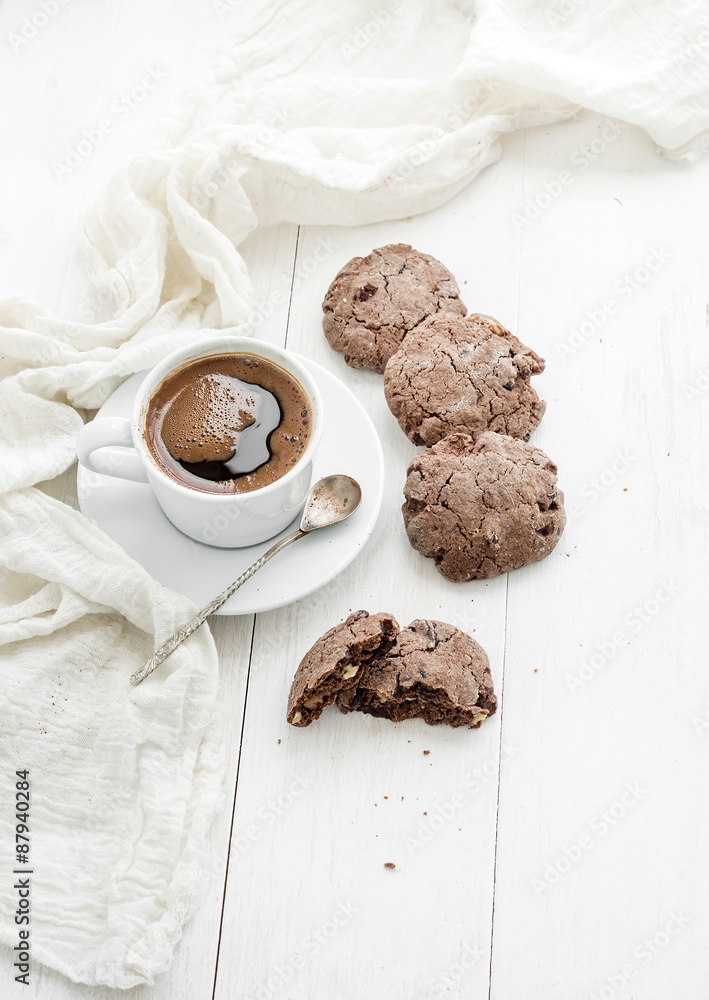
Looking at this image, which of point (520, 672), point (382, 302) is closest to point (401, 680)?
point (520, 672)

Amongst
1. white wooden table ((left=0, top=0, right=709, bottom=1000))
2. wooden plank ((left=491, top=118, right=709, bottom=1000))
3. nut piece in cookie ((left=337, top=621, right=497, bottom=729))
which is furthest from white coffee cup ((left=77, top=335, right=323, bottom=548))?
wooden plank ((left=491, top=118, right=709, bottom=1000))

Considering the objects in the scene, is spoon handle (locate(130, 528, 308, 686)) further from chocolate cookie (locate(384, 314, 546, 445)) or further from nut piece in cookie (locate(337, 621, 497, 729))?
chocolate cookie (locate(384, 314, 546, 445))

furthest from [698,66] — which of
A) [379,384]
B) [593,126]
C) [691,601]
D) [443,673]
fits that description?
[443,673]

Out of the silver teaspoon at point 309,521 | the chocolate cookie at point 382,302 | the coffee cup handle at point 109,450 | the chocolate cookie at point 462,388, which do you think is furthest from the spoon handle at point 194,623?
the chocolate cookie at point 382,302

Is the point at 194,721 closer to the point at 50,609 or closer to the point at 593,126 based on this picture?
the point at 50,609

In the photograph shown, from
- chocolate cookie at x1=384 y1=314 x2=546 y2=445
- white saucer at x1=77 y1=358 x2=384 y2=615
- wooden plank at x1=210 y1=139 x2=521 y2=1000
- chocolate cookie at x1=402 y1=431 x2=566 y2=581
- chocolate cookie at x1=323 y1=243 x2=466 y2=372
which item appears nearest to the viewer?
wooden plank at x1=210 y1=139 x2=521 y2=1000

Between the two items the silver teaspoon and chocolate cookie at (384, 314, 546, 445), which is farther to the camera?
chocolate cookie at (384, 314, 546, 445)
